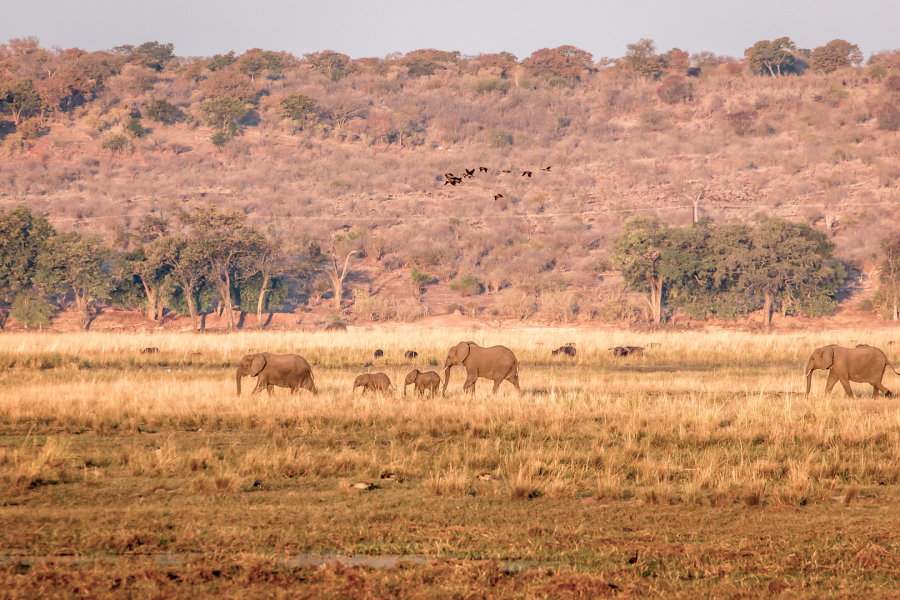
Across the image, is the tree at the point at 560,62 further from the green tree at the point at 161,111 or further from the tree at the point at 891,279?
the tree at the point at 891,279

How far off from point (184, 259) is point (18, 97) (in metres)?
53.2

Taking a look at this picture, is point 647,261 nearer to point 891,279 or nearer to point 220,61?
point 891,279

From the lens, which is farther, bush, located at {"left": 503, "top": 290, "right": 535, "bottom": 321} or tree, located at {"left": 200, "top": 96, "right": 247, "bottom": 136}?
tree, located at {"left": 200, "top": 96, "right": 247, "bottom": 136}

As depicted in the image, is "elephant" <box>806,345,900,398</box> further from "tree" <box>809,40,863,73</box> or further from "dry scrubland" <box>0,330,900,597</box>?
"tree" <box>809,40,863,73</box>

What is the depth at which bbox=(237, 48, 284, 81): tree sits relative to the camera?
365 feet

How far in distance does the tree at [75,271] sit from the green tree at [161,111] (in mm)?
46121

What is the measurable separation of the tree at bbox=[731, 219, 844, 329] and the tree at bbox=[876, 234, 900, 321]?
2515 mm

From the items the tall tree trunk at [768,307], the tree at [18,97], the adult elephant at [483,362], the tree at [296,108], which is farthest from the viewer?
the tree at [296,108]

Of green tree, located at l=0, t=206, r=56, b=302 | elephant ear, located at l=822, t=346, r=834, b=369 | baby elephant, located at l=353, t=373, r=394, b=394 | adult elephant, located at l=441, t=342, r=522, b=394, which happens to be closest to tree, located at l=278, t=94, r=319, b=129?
green tree, located at l=0, t=206, r=56, b=302

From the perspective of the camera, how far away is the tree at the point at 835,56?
111 metres

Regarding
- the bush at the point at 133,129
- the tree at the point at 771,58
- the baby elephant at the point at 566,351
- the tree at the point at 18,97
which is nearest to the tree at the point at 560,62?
the tree at the point at 771,58

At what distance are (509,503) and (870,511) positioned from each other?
142 inches

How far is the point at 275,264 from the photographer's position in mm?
58094

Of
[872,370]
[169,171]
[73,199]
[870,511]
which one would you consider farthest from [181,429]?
[169,171]
